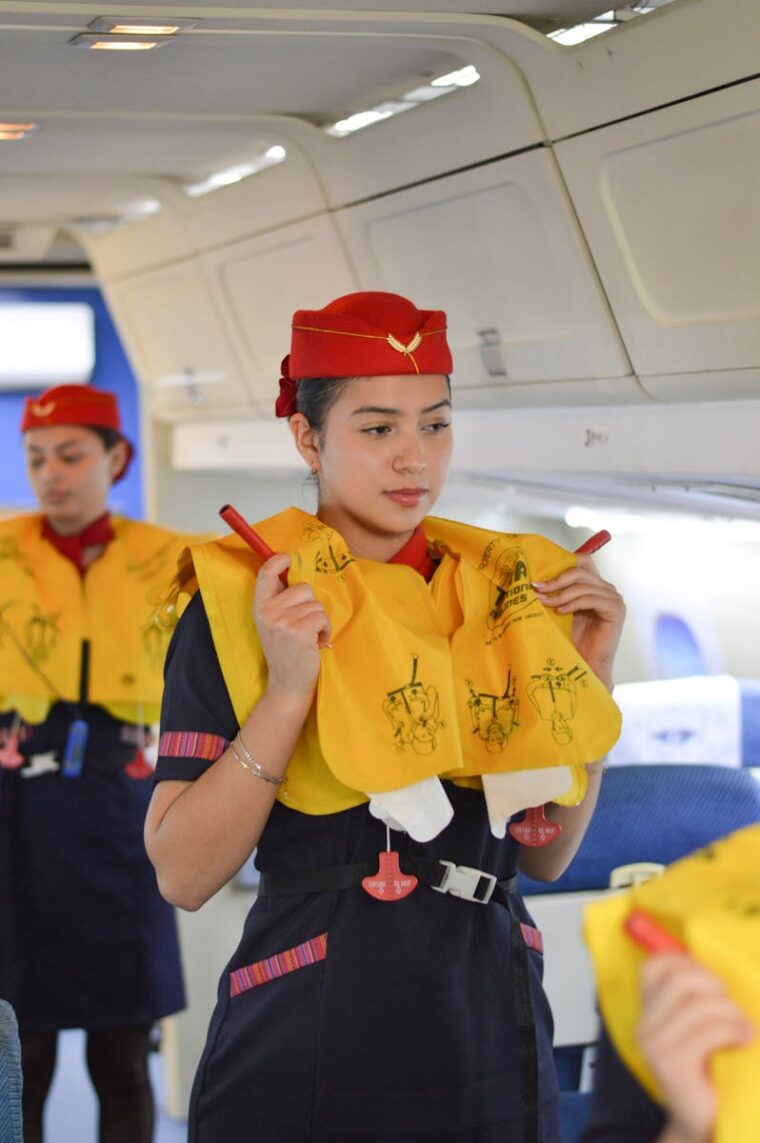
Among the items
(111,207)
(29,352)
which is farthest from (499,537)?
(29,352)

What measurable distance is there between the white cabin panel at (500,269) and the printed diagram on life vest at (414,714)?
2.44 feet

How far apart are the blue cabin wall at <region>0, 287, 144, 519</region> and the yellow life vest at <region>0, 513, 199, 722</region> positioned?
292 centimetres

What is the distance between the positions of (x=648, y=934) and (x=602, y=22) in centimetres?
147

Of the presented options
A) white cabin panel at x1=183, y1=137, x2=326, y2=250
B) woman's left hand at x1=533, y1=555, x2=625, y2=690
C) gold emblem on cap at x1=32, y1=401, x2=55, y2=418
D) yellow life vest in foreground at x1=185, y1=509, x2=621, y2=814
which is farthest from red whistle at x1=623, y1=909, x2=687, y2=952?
gold emblem on cap at x1=32, y1=401, x2=55, y2=418

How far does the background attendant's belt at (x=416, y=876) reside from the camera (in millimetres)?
1951

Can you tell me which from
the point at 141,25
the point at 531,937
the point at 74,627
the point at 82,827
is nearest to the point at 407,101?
the point at 141,25

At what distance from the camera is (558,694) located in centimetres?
196

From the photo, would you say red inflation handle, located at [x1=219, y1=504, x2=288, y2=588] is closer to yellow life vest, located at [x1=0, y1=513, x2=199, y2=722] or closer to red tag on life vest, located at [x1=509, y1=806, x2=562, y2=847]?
red tag on life vest, located at [x1=509, y1=806, x2=562, y2=847]

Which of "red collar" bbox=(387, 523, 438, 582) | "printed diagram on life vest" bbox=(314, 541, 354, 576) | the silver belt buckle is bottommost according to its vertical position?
the silver belt buckle

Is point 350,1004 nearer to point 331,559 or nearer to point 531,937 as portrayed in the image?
point 531,937

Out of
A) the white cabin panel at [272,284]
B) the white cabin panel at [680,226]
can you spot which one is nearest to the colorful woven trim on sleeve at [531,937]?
the white cabin panel at [680,226]

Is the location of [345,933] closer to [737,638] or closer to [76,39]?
[76,39]

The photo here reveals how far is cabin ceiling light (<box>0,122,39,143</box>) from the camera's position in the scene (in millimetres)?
2938

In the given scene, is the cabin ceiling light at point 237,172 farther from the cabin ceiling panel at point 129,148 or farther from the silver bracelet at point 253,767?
the silver bracelet at point 253,767
